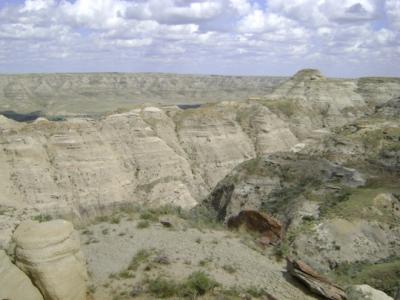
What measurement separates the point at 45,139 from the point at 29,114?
101 metres

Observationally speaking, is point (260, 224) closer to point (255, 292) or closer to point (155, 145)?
point (255, 292)

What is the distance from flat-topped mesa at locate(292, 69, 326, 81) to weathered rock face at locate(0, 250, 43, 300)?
70.7m

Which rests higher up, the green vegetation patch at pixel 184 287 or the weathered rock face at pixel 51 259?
the weathered rock face at pixel 51 259

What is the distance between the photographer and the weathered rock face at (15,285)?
9.06 metres

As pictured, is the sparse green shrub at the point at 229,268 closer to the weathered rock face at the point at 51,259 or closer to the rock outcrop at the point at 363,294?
the rock outcrop at the point at 363,294

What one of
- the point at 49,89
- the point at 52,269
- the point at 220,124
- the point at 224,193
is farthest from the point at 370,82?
the point at 49,89

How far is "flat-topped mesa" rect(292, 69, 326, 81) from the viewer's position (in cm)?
7575

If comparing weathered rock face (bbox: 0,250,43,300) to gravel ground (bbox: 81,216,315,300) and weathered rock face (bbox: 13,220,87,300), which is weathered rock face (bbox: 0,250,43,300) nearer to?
weathered rock face (bbox: 13,220,87,300)

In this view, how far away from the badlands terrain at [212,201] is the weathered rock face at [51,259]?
0.9 inches

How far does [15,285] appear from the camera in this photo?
9172 millimetres

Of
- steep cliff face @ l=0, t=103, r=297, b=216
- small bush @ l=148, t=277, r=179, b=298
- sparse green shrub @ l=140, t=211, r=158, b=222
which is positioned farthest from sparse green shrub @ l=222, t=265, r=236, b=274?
steep cliff face @ l=0, t=103, r=297, b=216

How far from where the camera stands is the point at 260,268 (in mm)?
12336

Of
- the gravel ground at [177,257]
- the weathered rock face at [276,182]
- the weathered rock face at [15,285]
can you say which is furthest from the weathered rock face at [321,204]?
the weathered rock face at [15,285]

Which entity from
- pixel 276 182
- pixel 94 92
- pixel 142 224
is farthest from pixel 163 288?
pixel 94 92
